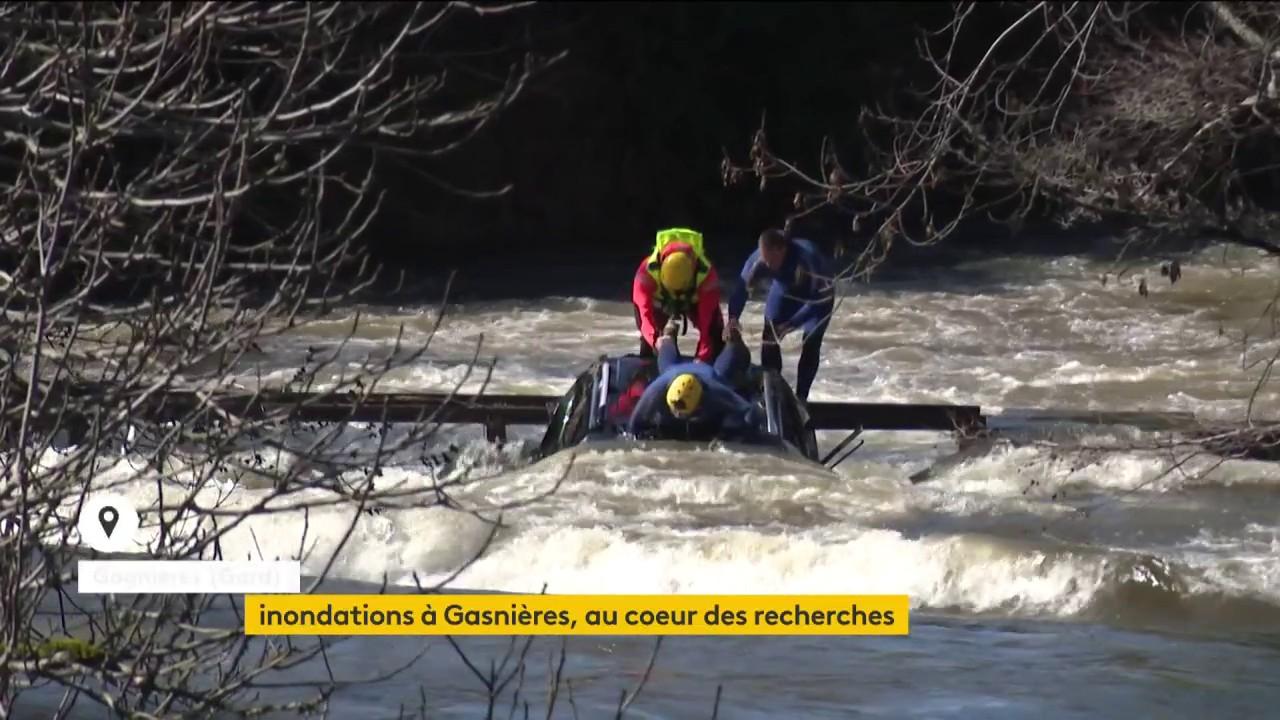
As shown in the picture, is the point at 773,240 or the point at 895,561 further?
the point at 773,240

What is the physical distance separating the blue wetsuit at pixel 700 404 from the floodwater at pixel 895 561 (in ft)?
0.66

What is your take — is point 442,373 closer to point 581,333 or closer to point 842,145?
point 581,333

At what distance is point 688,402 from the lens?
12.3 meters

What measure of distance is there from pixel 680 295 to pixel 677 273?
14 centimetres

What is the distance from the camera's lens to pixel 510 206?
33.3 metres

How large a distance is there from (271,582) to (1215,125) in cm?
397

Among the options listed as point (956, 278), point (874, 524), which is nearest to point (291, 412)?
point (874, 524)

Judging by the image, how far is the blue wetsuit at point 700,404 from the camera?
1242 cm

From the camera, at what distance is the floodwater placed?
346 inches

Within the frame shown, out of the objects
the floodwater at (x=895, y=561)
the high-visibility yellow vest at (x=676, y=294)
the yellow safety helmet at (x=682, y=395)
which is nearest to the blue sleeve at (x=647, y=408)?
the yellow safety helmet at (x=682, y=395)
